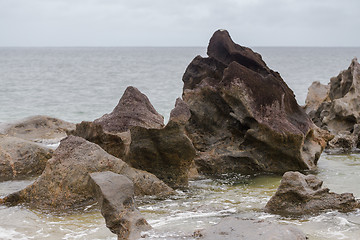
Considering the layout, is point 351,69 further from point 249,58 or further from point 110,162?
point 110,162

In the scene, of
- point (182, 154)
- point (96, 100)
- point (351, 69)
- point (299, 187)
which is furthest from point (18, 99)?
point (299, 187)

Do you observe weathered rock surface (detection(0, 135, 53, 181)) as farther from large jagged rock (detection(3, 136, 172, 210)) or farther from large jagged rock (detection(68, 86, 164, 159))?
large jagged rock (detection(3, 136, 172, 210))

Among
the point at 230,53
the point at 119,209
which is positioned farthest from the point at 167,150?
the point at 230,53

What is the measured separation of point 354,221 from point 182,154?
2514 mm

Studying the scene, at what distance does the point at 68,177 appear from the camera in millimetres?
6023

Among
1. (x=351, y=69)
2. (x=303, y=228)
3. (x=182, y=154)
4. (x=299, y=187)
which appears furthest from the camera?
(x=351, y=69)

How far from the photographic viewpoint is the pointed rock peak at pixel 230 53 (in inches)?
341

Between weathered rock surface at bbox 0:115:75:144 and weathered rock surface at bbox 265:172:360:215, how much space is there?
562 cm

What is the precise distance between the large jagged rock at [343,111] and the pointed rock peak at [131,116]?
3.99 meters

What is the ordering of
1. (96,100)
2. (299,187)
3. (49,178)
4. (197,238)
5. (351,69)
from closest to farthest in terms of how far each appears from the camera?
1. (197,238)
2. (299,187)
3. (49,178)
4. (351,69)
5. (96,100)

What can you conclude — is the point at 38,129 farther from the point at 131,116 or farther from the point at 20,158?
the point at 131,116

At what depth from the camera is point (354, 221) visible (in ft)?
16.8

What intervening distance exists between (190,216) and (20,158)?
11.4ft

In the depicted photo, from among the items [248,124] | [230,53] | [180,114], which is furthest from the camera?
[230,53]
